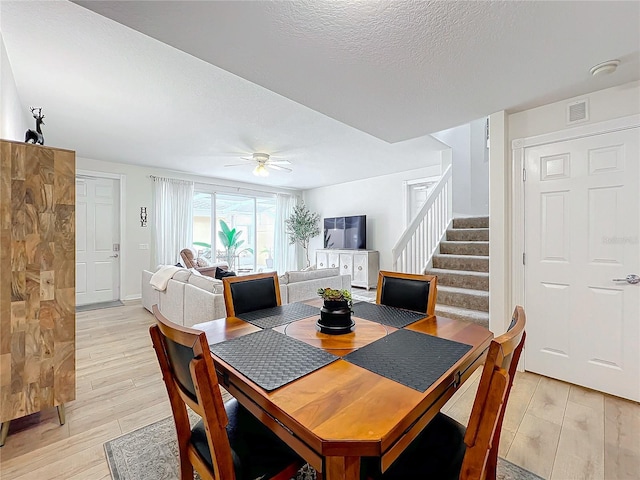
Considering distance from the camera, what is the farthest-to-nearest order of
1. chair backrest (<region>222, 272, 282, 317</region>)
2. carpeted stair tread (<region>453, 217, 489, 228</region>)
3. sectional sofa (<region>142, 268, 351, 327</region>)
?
1. carpeted stair tread (<region>453, 217, 489, 228</region>)
2. sectional sofa (<region>142, 268, 351, 327</region>)
3. chair backrest (<region>222, 272, 282, 317</region>)

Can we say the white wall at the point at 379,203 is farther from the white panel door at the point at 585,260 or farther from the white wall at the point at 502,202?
the white panel door at the point at 585,260

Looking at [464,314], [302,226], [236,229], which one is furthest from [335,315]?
[302,226]

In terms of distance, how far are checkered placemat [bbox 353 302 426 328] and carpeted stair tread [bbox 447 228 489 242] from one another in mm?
2658

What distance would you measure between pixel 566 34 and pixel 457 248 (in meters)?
2.64

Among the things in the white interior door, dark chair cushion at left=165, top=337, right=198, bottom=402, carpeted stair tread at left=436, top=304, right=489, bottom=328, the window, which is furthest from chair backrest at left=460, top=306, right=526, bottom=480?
the window

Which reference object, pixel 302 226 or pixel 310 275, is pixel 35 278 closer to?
pixel 310 275

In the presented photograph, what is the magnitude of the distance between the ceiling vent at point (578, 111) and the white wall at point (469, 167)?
185 centimetres

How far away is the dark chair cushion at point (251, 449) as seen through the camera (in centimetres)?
99

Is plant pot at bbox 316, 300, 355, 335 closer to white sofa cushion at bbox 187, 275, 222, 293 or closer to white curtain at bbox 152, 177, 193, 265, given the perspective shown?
white sofa cushion at bbox 187, 275, 222, 293

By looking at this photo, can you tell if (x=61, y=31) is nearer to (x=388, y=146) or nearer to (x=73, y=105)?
(x=73, y=105)

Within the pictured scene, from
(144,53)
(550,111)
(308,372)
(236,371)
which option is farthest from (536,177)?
(144,53)

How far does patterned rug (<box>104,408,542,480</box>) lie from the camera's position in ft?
4.83

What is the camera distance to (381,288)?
207cm

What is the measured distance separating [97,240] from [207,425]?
220 inches
